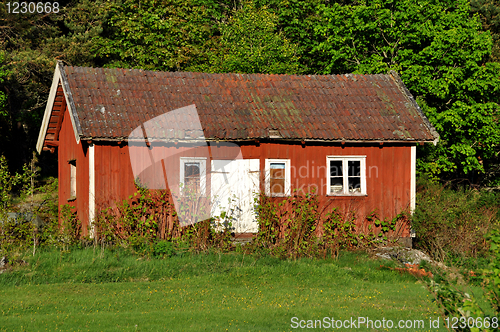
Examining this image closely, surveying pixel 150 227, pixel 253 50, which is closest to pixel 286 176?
pixel 150 227

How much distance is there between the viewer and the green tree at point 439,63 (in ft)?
69.1

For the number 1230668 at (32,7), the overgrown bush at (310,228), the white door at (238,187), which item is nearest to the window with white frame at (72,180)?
the white door at (238,187)

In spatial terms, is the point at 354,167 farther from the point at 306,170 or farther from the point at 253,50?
the point at 253,50

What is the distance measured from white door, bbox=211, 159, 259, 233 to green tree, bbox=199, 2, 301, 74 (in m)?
11.1

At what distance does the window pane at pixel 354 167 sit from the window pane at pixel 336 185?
419 millimetres

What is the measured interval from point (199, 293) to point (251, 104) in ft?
24.4

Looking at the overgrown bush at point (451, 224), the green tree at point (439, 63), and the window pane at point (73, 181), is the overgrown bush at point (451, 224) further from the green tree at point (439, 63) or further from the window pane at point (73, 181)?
the window pane at point (73, 181)

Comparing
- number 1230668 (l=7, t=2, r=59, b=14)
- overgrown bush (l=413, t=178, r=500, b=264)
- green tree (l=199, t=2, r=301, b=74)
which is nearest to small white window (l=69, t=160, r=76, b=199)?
green tree (l=199, t=2, r=301, b=74)

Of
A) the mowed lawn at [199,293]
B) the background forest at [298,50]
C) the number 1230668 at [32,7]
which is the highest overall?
the number 1230668 at [32,7]

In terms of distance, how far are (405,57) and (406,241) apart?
9.57 metres

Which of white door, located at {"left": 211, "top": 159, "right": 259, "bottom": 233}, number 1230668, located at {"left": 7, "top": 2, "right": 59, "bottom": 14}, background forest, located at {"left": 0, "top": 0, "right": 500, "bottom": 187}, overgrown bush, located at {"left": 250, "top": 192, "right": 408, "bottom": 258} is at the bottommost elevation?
overgrown bush, located at {"left": 250, "top": 192, "right": 408, "bottom": 258}

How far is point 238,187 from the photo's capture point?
49.3 ft

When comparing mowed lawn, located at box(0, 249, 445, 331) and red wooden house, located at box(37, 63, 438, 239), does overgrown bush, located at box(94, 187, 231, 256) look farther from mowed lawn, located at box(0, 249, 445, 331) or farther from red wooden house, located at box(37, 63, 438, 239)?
mowed lawn, located at box(0, 249, 445, 331)

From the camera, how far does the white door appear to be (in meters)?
15.0
